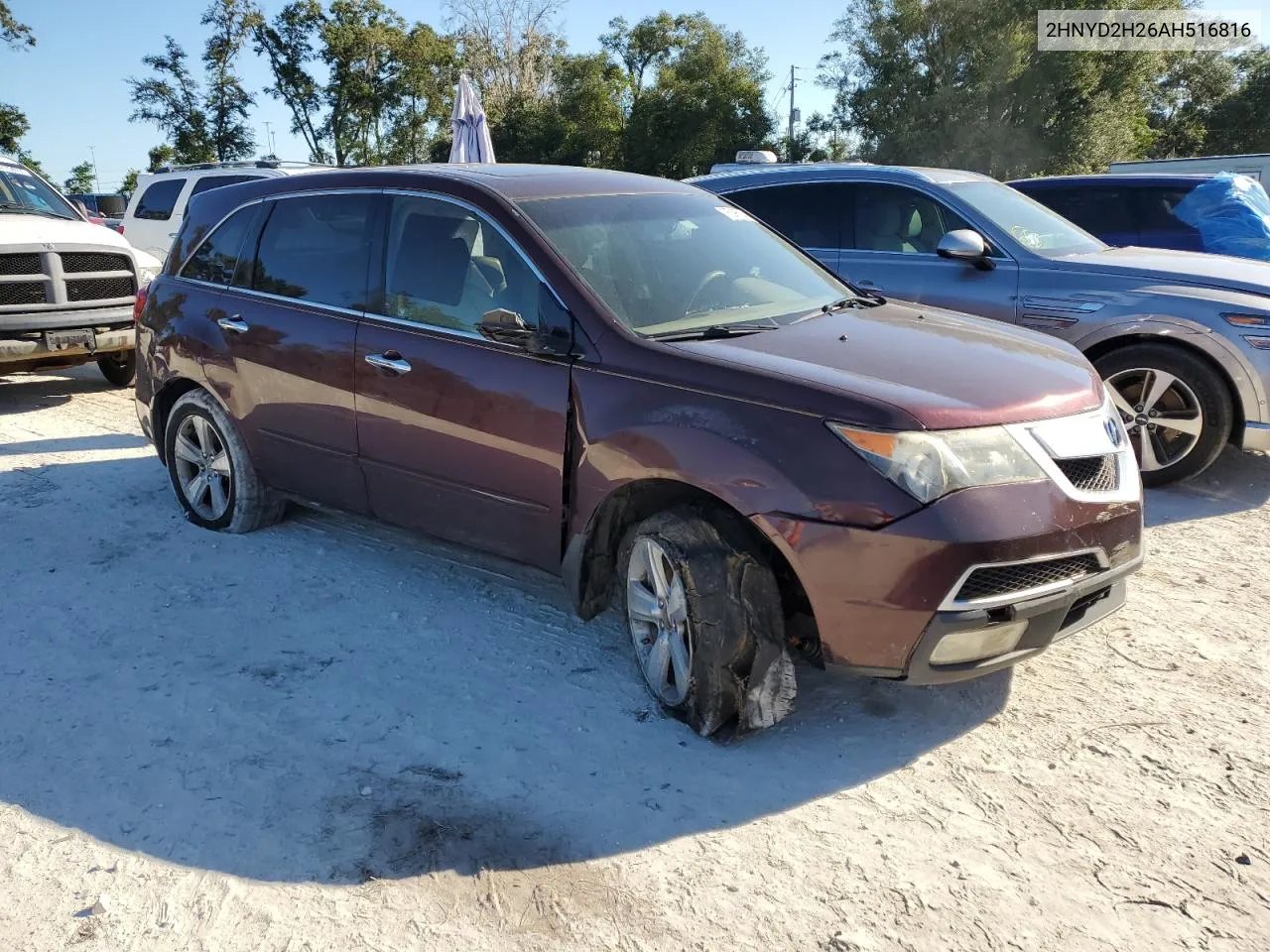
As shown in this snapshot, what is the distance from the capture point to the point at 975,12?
102ft

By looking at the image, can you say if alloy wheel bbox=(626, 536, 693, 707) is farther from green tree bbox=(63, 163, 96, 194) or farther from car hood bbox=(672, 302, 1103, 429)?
green tree bbox=(63, 163, 96, 194)

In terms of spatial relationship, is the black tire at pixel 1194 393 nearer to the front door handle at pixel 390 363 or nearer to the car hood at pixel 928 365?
the car hood at pixel 928 365

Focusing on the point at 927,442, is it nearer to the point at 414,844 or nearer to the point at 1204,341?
the point at 414,844

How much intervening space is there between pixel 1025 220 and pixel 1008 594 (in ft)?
14.9

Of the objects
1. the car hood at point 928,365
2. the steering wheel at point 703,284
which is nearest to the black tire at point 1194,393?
the car hood at point 928,365

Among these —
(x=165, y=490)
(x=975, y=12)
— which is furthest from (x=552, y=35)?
(x=165, y=490)

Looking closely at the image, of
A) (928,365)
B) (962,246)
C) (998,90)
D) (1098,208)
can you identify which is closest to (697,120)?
(998,90)

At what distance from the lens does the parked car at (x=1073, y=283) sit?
5.47 meters

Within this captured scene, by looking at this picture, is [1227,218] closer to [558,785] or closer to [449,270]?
[449,270]

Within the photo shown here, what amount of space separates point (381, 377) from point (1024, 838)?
2.86 meters

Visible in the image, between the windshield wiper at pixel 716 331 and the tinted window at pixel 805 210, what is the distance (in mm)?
3545

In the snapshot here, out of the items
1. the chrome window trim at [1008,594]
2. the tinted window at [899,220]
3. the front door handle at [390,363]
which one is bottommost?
the chrome window trim at [1008,594]

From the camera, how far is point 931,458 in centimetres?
279

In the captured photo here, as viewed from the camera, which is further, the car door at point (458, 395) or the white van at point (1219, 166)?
the white van at point (1219, 166)
